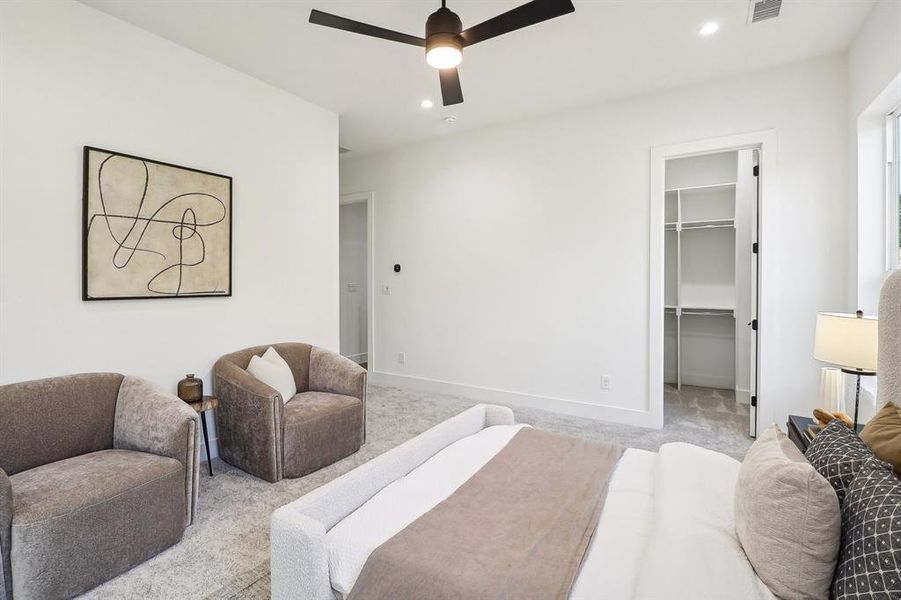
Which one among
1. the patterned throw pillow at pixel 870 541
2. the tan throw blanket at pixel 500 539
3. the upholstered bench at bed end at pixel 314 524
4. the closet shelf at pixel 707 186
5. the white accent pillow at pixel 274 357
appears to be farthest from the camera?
the closet shelf at pixel 707 186

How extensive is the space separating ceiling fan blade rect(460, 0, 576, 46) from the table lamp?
1.92 metres

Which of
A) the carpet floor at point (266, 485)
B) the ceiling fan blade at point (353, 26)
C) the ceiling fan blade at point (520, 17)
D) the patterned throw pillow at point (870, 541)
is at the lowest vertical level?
the carpet floor at point (266, 485)

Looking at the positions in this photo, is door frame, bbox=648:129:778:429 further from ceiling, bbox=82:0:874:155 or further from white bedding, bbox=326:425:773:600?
white bedding, bbox=326:425:773:600

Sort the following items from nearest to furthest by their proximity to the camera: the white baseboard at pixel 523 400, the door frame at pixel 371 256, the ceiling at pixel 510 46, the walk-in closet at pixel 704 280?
the ceiling at pixel 510 46
the white baseboard at pixel 523 400
the walk-in closet at pixel 704 280
the door frame at pixel 371 256

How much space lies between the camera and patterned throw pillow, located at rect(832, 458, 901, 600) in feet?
2.61

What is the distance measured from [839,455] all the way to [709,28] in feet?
8.76

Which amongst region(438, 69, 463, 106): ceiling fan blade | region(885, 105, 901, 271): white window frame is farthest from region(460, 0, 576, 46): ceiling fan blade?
region(885, 105, 901, 271): white window frame

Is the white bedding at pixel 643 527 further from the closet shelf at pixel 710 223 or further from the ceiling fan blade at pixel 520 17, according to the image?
the closet shelf at pixel 710 223

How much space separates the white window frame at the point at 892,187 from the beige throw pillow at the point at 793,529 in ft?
8.00

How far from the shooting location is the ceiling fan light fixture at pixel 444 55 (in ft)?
6.99

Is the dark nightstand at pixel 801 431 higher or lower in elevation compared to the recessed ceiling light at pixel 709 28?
lower

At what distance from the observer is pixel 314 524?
1.24m

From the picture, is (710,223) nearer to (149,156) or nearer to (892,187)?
(892,187)

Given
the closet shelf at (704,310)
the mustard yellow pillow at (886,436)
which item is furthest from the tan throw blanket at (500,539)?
the closet shelf at (704,310)
